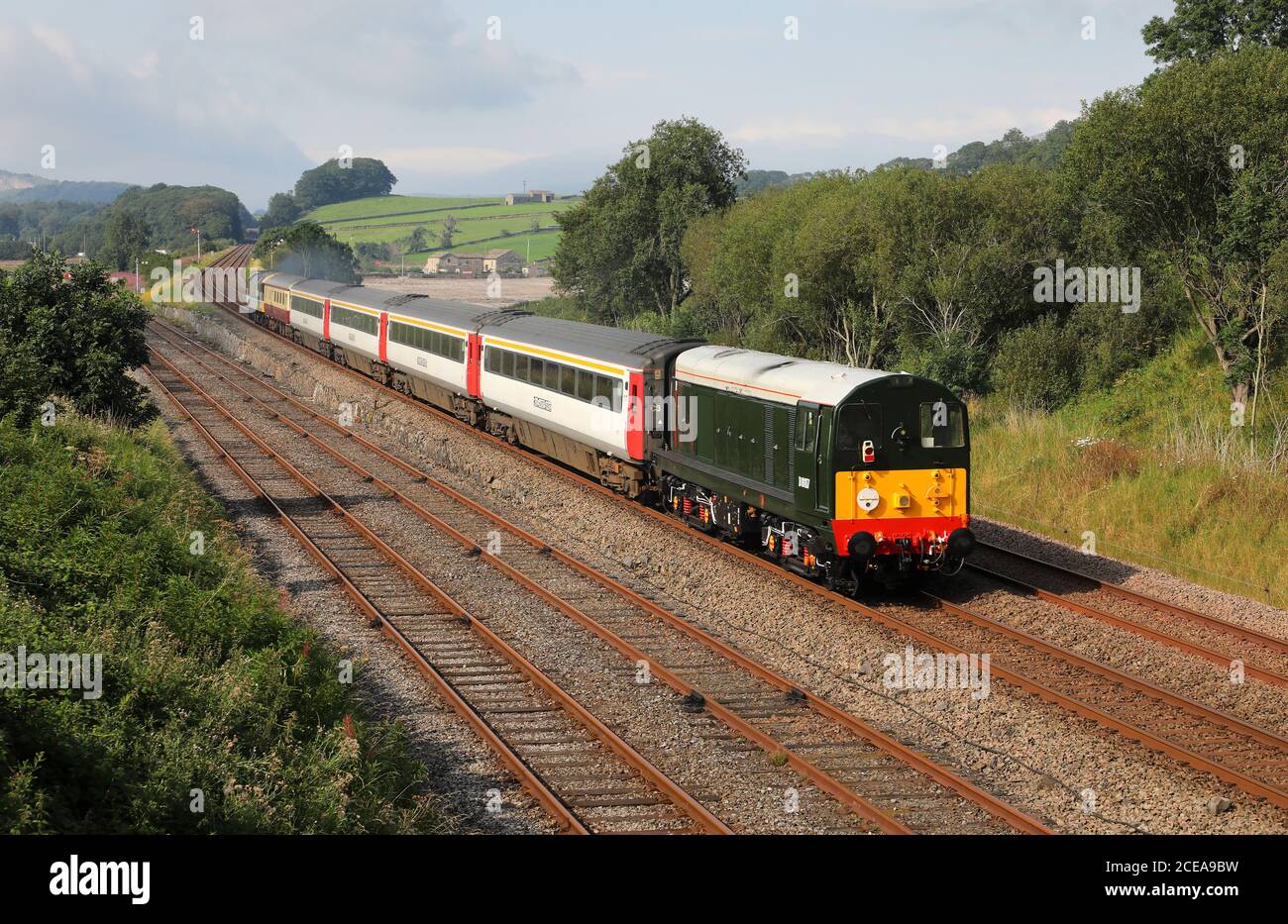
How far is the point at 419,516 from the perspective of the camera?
82.6ft

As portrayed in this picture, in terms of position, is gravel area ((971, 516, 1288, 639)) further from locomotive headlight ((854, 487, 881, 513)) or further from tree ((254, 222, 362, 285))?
tree ((254, 222, 362, 285))

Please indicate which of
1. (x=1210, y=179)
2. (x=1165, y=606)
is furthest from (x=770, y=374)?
(x=1210, y=179)

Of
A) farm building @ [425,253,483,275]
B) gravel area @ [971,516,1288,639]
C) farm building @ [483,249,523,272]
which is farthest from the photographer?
farm building @ [425,253,483,275]

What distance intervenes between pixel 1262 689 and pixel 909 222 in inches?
1026

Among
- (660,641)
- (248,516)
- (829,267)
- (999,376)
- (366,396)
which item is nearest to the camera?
(660,641)

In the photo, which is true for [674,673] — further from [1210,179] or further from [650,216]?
[650,216]

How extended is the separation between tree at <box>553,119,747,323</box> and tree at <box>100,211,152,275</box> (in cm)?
10306

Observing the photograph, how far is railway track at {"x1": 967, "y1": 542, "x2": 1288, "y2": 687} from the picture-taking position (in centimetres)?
1606

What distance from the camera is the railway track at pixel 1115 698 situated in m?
12.6

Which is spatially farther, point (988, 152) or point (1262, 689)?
point (988, 152)

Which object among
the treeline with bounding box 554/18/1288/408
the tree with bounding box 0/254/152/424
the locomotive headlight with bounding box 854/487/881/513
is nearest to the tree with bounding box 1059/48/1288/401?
the treeline with bounding box 554/18/1288/408

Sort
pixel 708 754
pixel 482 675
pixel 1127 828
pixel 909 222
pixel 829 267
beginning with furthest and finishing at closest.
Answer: pixel 829 267 < pixel 909 222 < pixel 482 675 < pixel 708 754 < pixel 1127 828

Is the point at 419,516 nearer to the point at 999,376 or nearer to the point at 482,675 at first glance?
the point at 482,675

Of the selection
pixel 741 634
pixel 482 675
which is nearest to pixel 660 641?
pixel 741 634
